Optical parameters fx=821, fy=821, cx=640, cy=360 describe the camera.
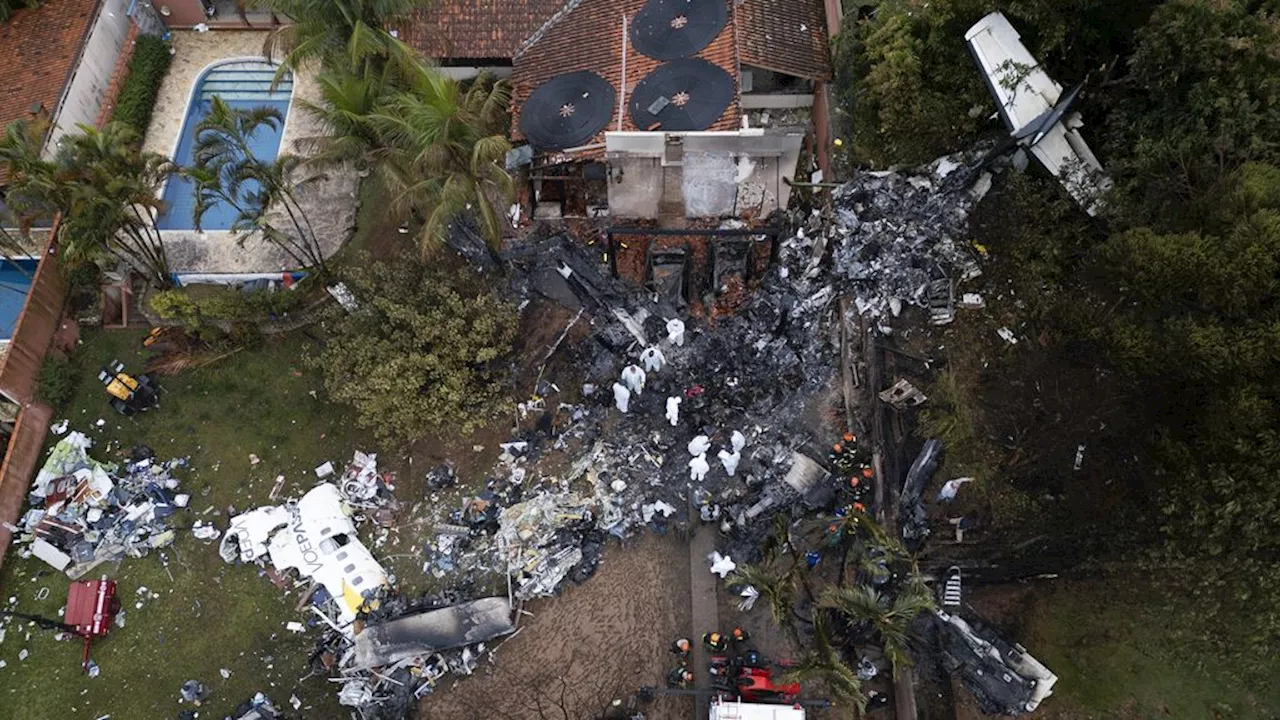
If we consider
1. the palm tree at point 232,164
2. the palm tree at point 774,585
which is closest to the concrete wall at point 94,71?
the palm tree at point 232,164

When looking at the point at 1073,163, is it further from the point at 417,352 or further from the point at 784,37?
the point at 417,352

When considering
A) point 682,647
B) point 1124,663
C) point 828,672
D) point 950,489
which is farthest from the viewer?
point 950,489

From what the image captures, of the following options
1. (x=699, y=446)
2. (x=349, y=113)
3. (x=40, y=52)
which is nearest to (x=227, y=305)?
(x=349, y=113)

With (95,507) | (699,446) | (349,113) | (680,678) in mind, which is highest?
(349,113)

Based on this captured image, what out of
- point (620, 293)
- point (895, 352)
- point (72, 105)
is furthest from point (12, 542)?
point (895, 352)

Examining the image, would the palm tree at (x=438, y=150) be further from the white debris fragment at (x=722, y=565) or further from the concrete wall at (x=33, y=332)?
the concrete wall at (x=33, y=332)

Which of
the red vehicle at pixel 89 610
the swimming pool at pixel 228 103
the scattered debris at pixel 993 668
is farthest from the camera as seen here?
the swimming pool at pixel 228 103

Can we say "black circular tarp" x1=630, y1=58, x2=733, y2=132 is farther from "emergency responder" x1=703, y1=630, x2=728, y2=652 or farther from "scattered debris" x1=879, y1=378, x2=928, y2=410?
"emergency responder" x1=703, y1=630, x2=728, y2=652

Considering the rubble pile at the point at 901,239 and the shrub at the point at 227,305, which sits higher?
the rubble pile at the point at 901,239
